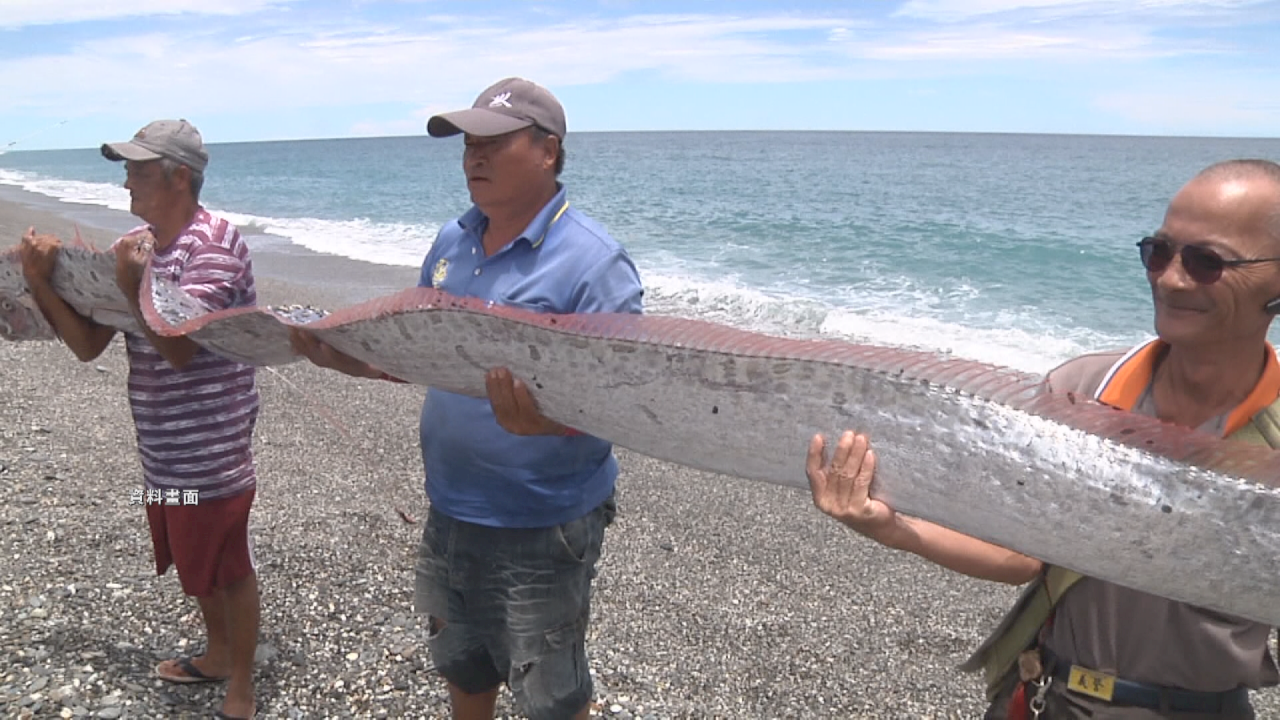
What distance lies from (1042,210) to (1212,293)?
43.0 metres

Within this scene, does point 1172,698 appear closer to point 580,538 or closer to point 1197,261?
point 1197,261

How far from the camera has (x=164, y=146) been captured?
11.9 ft

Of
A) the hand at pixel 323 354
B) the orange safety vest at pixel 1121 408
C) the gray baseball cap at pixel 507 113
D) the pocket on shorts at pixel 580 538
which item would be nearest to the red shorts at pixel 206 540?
the hand at pixel 323 354

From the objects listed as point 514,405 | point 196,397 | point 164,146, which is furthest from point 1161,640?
point 164,146

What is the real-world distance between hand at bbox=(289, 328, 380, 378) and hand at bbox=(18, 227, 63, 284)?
1.36m

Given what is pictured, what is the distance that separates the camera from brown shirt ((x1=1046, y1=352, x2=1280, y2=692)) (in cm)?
200

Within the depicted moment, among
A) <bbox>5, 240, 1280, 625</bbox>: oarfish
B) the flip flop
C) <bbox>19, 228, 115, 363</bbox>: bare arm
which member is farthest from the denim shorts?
<bbox>19, 228, 115, 363</bbox>: bare arm

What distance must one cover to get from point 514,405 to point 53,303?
2278mm

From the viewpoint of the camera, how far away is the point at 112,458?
7.10 meters

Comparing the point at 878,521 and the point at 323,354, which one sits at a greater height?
the point at 323,354

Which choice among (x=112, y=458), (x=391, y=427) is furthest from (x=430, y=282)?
(x=391, y=427)

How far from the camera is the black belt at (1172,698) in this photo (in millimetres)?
2041

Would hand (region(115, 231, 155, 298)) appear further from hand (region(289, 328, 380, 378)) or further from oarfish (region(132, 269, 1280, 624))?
oarfish (region(132, 269, 1280, 624))

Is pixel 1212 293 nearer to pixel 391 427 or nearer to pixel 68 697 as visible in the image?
pixel 68 697
